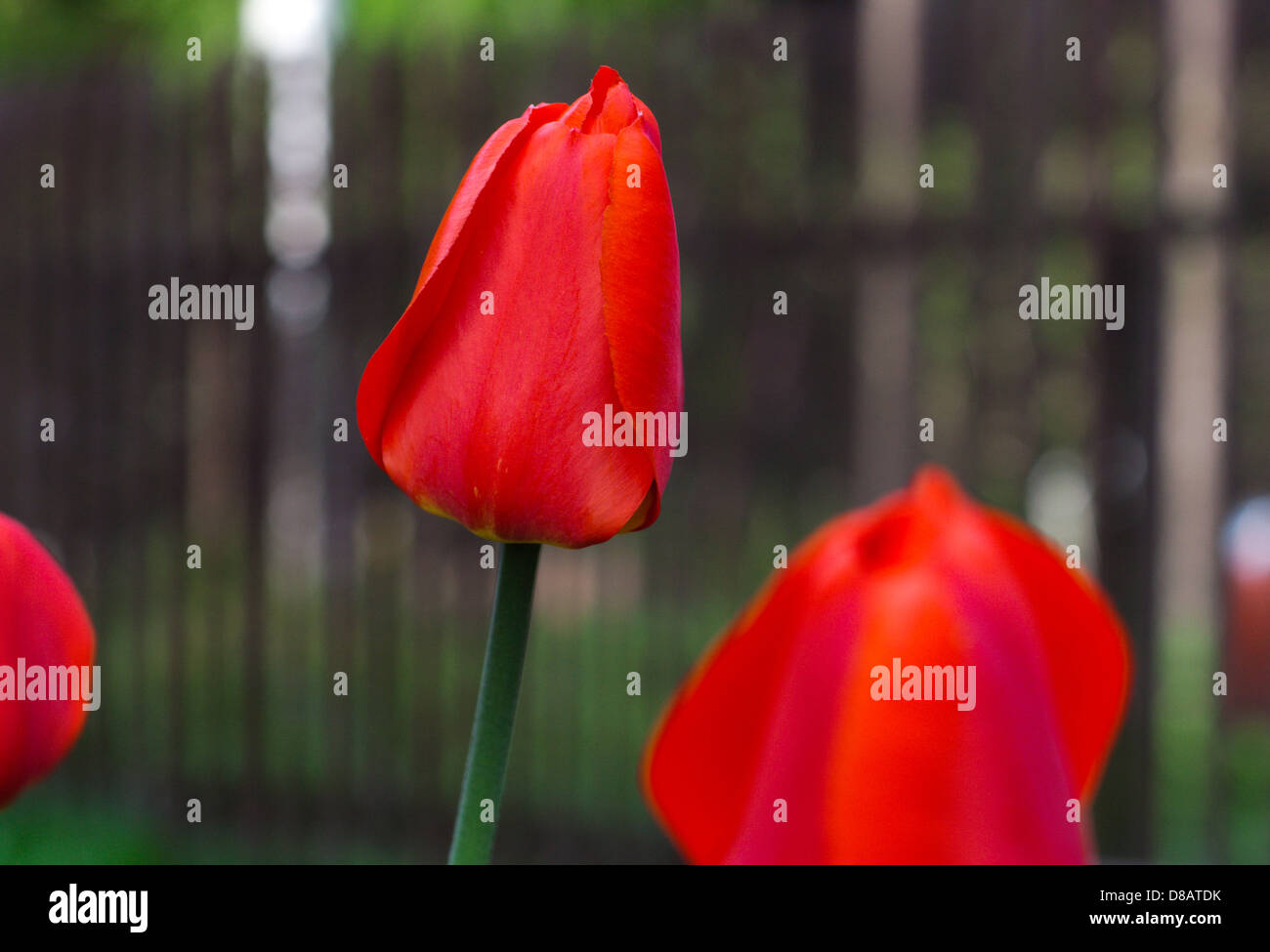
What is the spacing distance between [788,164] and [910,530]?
2.00 metres

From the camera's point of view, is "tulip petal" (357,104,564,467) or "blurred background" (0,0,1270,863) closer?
"tulip petal" (357,104,564,467)

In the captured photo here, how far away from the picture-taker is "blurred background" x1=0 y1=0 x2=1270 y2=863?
6.46ft

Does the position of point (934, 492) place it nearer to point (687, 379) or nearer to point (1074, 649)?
point (1074, 649)

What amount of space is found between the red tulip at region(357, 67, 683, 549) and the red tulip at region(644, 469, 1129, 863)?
0.03 metres

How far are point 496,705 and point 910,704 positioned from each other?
7cm

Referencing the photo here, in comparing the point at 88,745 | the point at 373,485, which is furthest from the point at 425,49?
the point at 88,745

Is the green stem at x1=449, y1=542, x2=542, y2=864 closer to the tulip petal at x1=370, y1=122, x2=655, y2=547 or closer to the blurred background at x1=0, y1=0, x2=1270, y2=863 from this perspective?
the tulip petal at x1=370, y1=122, x2=655, y2=547

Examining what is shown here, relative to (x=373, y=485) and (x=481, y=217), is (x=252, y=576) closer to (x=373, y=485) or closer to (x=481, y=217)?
(x=373, y=485)

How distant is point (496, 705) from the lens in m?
0.19

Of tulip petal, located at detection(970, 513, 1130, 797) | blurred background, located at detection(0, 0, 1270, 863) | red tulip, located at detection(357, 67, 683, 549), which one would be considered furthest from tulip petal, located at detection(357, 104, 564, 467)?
blurred background, located at detection(0, 0, 1270, 863)
